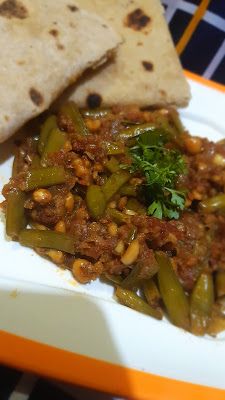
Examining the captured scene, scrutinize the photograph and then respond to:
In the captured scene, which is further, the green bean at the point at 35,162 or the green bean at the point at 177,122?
the green bean at the point at 177,122

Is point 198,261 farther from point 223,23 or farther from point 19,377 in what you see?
point 223,23

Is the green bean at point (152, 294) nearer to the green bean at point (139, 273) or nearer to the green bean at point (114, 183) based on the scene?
the green bean at point (139, 273)

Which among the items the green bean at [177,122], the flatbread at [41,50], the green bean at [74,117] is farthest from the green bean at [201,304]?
Result: the flatbread at [41,50]

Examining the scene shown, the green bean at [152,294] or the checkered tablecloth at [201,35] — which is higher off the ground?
the checkered tablecloth at [201,35]

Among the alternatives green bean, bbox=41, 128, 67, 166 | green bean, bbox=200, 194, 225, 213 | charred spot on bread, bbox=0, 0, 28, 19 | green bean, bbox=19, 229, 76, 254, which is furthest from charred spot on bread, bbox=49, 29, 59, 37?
green bean, bbox=200, 194, 225, 213

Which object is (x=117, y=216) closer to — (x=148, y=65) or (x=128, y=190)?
(x=128, y=190)

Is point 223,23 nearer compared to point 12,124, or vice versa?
point 12,124

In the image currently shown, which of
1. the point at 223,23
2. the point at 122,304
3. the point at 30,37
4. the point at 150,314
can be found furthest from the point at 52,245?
the point at 223,23
